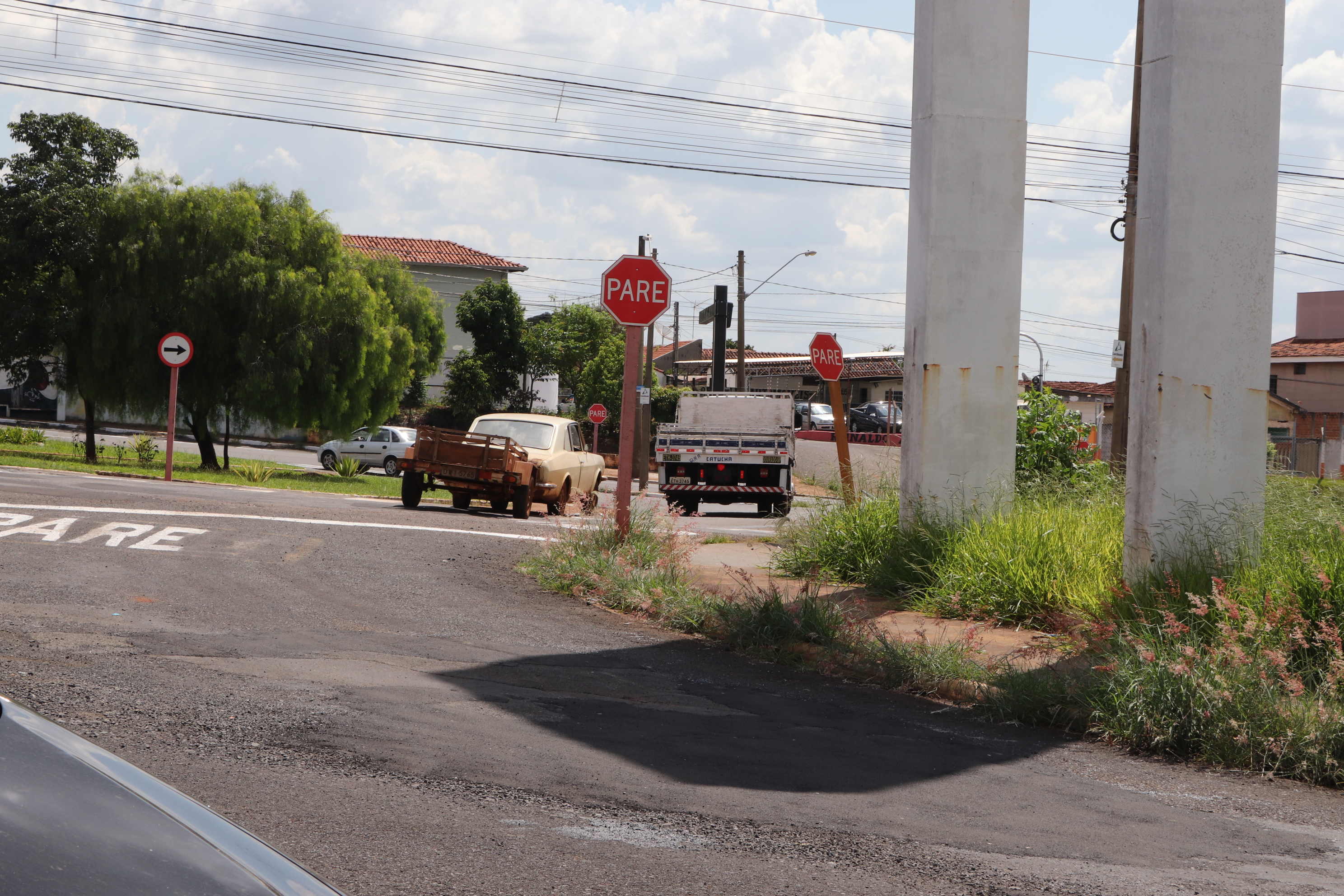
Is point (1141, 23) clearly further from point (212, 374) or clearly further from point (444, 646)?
point (212, 374)

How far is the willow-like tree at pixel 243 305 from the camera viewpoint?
98.2 feet

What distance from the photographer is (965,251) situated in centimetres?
1044

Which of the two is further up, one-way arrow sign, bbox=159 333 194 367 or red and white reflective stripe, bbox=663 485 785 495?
one-way arrow sign, bbox=159 333 194 367

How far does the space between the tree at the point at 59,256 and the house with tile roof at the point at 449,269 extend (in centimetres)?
3540

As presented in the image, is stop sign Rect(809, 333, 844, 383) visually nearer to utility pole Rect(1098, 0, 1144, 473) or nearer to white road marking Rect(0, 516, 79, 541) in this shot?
utility pole Rect(1098, 0, 1144, 473)

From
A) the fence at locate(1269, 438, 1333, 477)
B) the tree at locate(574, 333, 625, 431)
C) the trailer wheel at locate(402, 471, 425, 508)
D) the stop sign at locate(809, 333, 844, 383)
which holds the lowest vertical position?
the trailer wheel at locate(402, 471, 425, 508)

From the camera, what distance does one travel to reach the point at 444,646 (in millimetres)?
7531

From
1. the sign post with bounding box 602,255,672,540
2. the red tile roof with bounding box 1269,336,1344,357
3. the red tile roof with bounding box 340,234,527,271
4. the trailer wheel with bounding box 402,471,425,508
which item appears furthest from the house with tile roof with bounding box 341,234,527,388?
the sign post with bounding box 602,255,672,540

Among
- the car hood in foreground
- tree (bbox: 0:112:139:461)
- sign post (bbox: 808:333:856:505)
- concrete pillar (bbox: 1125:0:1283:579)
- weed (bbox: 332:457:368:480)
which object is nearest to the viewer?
the car hood in foreground

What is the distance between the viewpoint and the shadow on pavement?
16.6ft

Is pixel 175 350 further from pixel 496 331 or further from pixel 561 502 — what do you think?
pixel 496 331

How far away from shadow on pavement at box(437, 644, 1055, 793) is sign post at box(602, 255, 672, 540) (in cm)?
378

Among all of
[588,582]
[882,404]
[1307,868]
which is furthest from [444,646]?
[882,404]

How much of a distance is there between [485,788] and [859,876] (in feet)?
5.01
